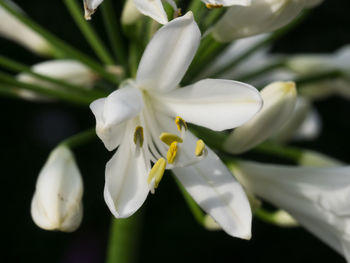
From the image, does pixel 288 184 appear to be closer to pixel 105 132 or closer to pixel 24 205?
pixel 105 132

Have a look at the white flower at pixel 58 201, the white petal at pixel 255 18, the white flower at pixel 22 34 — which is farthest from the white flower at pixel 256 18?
the white flower at pixel 22 34

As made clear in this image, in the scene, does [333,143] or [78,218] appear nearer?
[78,218]

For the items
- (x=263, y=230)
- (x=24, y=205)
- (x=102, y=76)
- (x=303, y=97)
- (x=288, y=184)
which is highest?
(x=102, y=76)

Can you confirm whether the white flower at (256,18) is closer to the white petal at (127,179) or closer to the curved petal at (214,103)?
the curved petal at (214,103)

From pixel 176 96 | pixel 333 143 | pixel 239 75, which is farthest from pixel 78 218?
pixel 333 143

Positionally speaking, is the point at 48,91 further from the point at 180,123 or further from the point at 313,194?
the point at 313,194

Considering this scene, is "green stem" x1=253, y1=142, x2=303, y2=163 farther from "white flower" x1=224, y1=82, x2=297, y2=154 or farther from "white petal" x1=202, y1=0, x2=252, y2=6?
"white petal" x1=202, y1=0, x2=252, y2=6

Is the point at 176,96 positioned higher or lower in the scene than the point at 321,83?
higher
